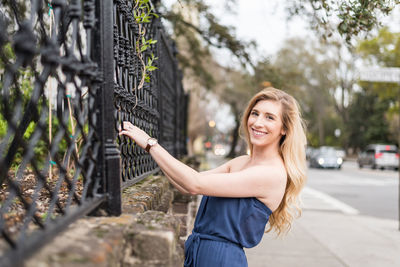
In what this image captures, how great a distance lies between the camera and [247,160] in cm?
285

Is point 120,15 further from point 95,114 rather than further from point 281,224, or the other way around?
point 281,224

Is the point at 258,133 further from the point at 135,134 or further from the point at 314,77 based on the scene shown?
the point at 314,77

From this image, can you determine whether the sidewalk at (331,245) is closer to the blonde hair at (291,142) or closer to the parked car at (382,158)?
the blonde hair at (291,142)

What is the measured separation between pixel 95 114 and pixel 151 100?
76.0 inches

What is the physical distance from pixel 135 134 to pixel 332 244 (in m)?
4.49

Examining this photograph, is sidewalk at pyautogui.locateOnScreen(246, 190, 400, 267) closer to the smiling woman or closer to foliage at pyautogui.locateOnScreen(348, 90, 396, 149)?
the smiling woman

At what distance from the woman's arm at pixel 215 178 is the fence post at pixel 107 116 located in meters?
0.34

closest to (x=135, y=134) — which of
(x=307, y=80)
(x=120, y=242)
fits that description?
(x=120, y=242)

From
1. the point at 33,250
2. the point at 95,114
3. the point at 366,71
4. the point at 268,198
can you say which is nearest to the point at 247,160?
the point at 268,198

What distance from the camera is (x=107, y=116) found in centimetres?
196

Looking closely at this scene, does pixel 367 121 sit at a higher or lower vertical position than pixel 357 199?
higher

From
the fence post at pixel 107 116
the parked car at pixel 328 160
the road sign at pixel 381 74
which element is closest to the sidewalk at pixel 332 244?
the fence post at pixel 107 116

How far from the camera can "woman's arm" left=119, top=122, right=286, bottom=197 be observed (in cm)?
218

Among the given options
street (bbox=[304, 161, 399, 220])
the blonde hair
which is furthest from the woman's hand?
street (bbox=[304, 161, 399, 220])
